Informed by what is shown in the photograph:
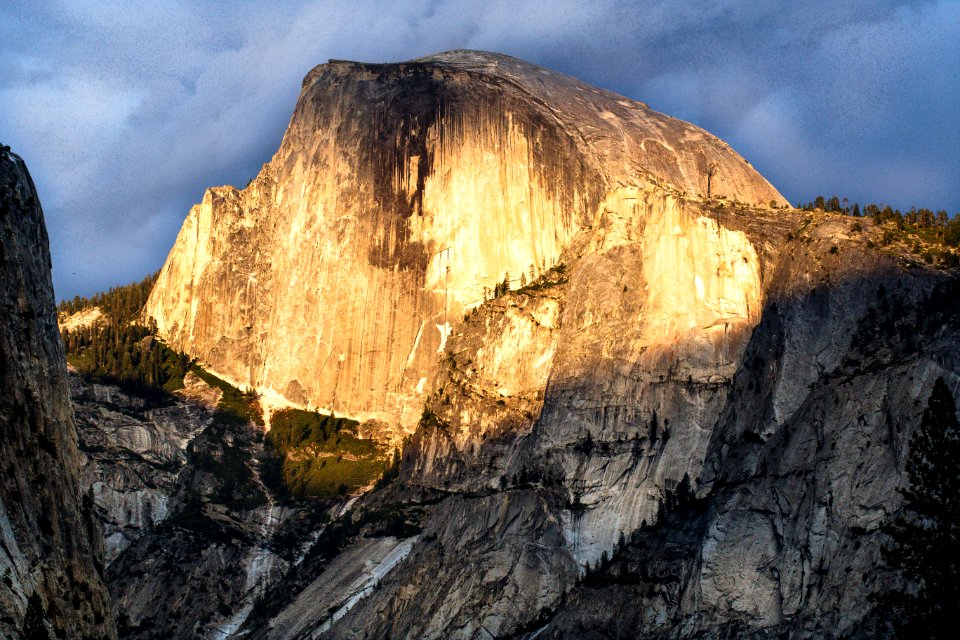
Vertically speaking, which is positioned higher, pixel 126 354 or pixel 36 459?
pixel 126 354

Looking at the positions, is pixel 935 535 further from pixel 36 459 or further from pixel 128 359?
pixel 128 359

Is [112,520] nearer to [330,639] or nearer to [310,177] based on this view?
[330,639]

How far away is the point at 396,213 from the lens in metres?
169

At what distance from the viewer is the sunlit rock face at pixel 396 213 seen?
16400 centimetres

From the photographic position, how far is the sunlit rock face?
16400 cm

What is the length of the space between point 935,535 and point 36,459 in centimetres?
4971

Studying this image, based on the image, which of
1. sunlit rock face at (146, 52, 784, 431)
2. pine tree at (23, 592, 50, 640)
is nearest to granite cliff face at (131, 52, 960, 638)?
sunlit rock face at (146, 52, 784, 431)

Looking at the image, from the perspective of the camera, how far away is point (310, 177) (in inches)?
6880

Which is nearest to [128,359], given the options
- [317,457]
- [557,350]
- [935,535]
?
[317,457]

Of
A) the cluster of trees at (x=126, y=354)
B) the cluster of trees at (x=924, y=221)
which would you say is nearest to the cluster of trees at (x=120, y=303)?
the cluster of trees at (x=126, y=354)

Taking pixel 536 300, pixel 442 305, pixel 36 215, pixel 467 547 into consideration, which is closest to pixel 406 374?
pixel 442 305

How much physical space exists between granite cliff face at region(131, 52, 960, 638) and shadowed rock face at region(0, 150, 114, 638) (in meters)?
57.6

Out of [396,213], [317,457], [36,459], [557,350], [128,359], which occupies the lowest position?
[36,459]

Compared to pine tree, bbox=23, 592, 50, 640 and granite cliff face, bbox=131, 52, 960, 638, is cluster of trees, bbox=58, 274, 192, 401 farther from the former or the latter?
pine tree, bbox=23, 592, 50, 640
